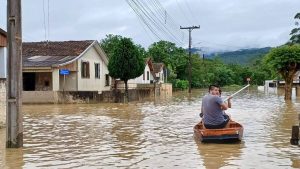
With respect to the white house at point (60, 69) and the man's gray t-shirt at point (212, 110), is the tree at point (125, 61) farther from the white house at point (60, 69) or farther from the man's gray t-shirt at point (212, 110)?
the man's gray t-shirt at point (212, 110)

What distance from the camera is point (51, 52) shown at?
43.5m

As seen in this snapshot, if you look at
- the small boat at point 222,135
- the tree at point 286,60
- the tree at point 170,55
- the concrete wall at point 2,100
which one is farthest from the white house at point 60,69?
the tree at point 170,55

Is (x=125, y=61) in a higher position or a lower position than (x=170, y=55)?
lower

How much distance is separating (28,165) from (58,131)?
6.99 meters

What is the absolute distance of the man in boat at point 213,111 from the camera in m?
13.5

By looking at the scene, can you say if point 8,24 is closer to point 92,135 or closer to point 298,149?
point 92,135

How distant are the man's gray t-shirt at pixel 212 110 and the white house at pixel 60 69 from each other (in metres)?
24.8

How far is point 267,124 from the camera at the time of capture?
1958 centimetres

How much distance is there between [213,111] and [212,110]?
1.9 inches

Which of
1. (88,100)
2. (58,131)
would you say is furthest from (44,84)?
(58,131)

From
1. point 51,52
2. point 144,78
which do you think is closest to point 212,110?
point 51,52

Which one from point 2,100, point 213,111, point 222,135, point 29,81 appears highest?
point 29,81

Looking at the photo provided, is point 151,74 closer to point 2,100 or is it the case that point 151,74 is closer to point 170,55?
point 170,55

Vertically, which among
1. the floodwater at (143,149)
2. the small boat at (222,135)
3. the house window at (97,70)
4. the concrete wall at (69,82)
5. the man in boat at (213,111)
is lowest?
the floodwater at (143,149)
